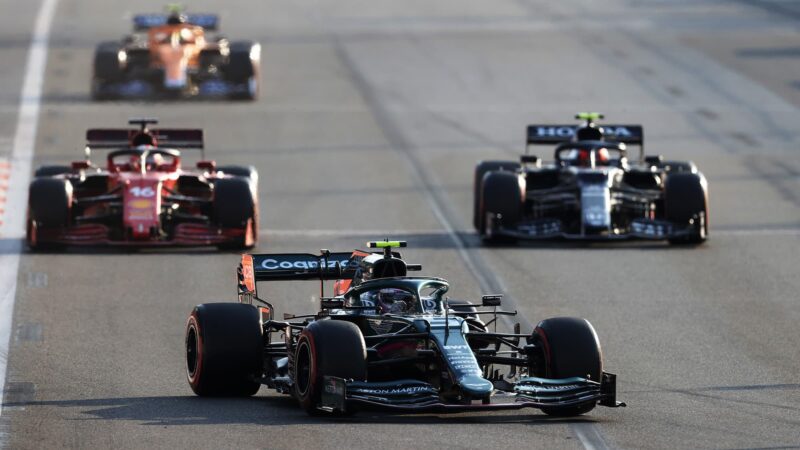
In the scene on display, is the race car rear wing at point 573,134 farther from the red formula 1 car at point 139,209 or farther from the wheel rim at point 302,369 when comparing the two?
A: the wheel rim at point 302,369

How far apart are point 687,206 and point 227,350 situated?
13.4 meters

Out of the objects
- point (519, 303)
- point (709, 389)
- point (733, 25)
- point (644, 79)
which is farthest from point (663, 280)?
point (733, 25)

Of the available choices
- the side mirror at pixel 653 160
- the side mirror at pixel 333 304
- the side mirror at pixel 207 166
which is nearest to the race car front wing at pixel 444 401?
the side mirror at pixel 333 304

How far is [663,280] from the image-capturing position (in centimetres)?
2612

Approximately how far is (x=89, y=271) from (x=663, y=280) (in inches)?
324

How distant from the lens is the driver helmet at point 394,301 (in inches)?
687

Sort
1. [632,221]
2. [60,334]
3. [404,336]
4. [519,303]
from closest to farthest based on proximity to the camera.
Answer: [404,336] < [60,334] < [519,303] < [632,221]

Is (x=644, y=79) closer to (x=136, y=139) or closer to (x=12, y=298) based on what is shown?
(x=136, y=139)

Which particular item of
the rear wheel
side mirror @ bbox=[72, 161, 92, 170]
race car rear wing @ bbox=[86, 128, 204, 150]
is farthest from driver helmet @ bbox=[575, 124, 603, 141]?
the rear wheel

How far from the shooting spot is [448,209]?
110 feet

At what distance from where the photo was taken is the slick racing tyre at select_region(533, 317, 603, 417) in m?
16.6

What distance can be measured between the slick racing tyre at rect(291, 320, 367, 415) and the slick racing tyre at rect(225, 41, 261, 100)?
29187 mm

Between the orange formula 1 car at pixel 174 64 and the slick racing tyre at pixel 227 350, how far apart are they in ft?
91.1

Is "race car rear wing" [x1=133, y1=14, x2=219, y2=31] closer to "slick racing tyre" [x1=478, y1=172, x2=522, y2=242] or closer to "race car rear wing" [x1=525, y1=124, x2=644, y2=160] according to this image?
"race car rear wing" [x1=525, y1=124, x2=644, y2=160]
